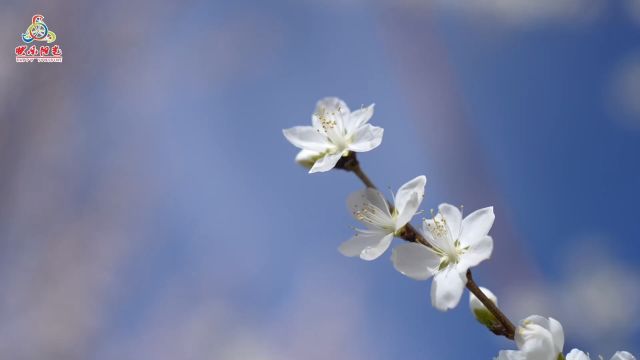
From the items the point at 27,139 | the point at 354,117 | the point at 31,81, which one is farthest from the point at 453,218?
the point at 31,81

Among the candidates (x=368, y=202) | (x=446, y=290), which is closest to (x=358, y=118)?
(x=368, y=202)

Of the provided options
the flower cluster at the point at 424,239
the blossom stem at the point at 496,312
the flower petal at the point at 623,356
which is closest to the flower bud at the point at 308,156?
the flower cluster at the point at 424,239

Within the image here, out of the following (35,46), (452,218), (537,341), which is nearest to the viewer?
(537,341)

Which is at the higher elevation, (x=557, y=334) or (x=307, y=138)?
(x=307, y=138)

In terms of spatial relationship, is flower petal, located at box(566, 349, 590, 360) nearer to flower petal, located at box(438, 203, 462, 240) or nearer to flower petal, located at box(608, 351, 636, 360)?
flower petal, located at box(608, 351, 636, 360)

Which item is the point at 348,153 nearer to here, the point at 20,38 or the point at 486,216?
the point at 486,216

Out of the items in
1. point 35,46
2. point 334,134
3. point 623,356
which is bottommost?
point 623,356

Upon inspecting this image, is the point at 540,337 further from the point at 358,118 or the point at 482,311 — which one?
the point at 358,118
